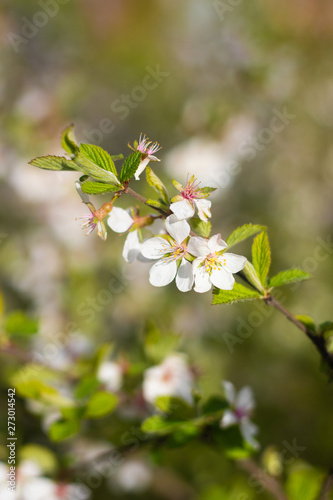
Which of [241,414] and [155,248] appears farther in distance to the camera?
[241,414]

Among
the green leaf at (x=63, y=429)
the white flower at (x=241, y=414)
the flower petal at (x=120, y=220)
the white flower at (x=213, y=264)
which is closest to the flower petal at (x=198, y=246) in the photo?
the white flower at (x=213, y=264)

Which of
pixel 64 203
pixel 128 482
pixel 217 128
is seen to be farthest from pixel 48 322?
pixel 217 128

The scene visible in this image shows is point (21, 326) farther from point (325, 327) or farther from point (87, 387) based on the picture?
point (325, 327)

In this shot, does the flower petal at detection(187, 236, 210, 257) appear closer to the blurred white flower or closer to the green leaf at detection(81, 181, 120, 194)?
the green leaf at detection(81, 181, 120, 194)

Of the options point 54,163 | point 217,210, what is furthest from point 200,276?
point 217,210

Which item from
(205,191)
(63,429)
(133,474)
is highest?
(205,191)

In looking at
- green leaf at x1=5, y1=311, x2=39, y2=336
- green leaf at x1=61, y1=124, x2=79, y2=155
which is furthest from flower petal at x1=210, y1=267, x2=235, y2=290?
green leaf at x1=5, y1=311, x2=39, y2=336

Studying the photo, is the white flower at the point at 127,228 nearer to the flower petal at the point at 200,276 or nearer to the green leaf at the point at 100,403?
the flower petal at the point at 200,276
